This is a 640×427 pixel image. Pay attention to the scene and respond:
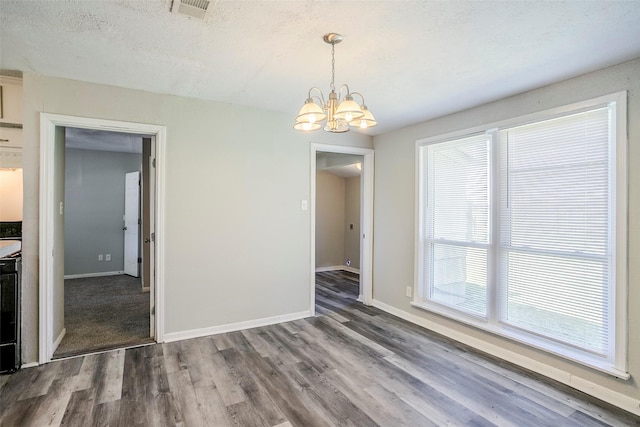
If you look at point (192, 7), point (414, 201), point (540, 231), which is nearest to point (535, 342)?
point (540, 231)

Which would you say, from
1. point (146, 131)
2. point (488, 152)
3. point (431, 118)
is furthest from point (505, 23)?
point (146, 131)

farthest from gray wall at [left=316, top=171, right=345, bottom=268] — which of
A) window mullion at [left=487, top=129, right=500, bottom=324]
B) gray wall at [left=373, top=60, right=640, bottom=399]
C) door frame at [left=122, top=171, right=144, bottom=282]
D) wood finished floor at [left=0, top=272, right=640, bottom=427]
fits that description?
window mullion at [left=487, top=129, right=500, bottom=324]

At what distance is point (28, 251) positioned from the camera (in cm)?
267

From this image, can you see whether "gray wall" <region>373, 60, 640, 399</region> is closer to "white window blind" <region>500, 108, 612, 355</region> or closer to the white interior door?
"white window blind" <region>500, 108, 612, 355</region>

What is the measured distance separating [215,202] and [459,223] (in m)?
2.62

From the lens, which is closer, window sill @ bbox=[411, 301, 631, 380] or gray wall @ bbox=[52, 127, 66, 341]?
window sill @ bbox=[411, 301, 631, 380]

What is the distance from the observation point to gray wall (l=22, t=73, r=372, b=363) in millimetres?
2699

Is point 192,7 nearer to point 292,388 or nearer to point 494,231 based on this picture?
point 292,388

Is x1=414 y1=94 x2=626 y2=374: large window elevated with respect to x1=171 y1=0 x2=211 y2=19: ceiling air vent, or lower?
lower

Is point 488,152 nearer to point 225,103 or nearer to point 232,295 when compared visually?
point 225,103

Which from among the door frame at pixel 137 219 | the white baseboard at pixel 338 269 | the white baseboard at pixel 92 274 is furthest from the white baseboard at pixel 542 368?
the white baseboard at pixel 92 274

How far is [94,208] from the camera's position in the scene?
240 inches

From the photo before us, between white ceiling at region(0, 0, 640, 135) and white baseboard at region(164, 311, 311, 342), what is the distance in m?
2.40

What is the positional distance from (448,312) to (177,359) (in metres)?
2.74
